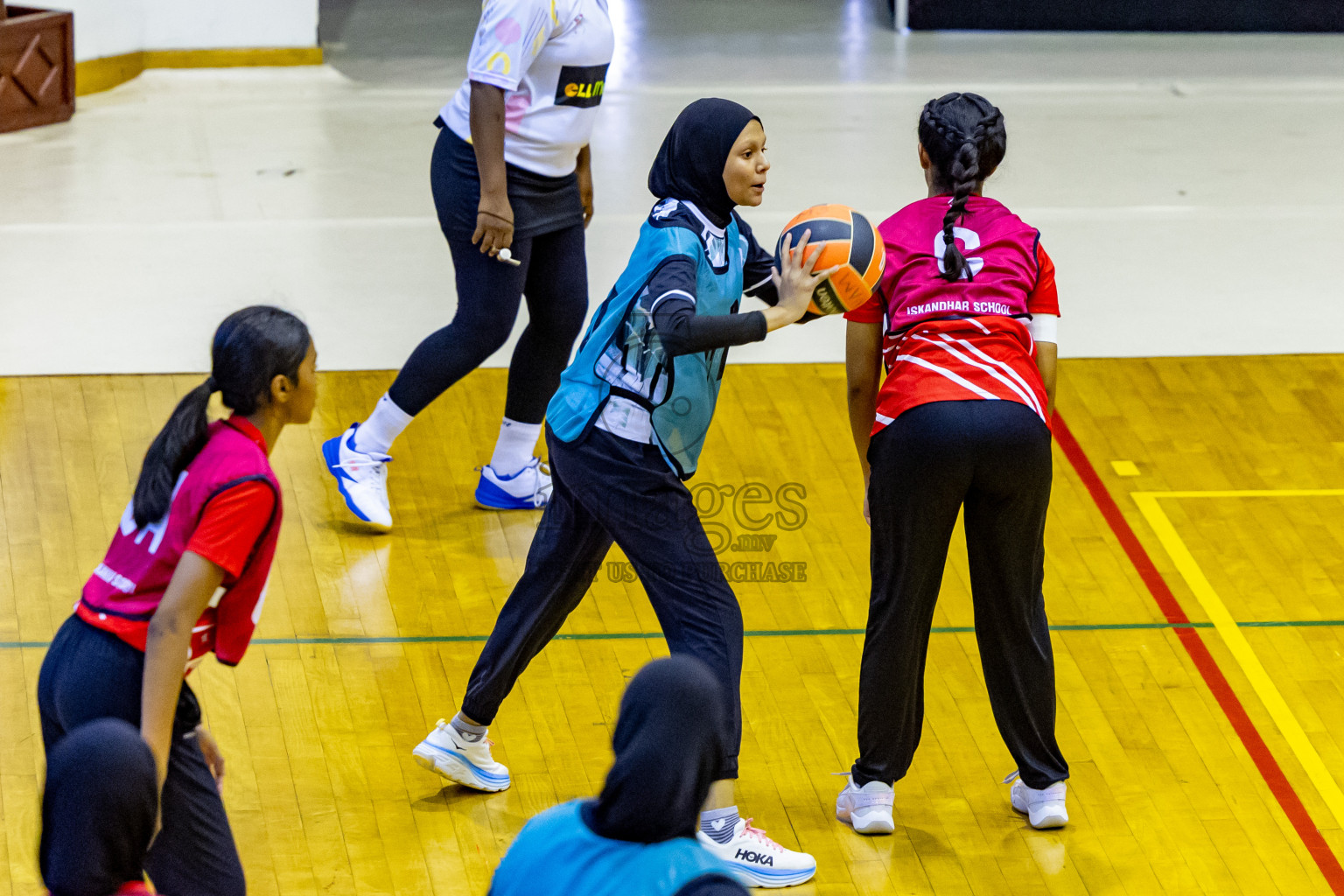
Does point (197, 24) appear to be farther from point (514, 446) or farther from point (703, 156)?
point (703, 156)

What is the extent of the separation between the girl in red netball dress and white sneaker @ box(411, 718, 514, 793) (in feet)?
2.65

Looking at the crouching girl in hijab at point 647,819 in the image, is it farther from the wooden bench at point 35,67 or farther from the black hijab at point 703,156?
the wooden bench at point 35,67

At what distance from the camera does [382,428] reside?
454 centimetres

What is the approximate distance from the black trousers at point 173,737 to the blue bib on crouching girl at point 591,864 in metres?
0.89

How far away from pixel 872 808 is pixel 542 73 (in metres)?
2.10

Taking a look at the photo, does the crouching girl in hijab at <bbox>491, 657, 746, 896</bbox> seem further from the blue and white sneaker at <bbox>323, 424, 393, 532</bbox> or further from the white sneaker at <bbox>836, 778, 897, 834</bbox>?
the blue and white sneaker at <bbox>323, 424, 393, 532</bbox>

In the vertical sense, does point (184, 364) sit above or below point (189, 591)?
below

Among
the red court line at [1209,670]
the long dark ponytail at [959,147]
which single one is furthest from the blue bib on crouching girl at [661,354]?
the red court line at [1209,670]

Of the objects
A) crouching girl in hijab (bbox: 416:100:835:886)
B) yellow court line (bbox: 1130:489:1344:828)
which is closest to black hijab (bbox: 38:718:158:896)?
crouching girl in hijab (bbox: 416:100:835:886)

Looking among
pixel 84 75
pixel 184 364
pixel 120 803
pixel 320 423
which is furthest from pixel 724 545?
pixel 84 75

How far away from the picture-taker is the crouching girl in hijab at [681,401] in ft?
9.71

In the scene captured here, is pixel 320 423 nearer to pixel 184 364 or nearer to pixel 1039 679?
pixel 184 364

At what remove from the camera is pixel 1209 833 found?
3.32 m

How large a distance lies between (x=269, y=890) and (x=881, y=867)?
120cm
